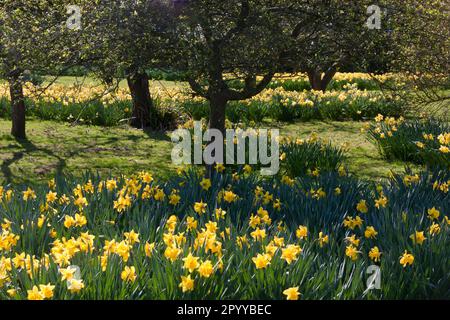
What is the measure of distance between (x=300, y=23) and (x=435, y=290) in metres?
4.14

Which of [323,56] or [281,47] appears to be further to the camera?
[323,56]

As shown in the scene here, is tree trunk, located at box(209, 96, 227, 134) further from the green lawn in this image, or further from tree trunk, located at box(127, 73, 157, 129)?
tree trunk, located at box(127, 73, 157, 129)

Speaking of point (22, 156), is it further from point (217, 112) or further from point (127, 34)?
point (127, 34)

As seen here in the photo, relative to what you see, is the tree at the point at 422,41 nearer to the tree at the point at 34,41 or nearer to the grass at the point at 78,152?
the tree at the point at 34,41

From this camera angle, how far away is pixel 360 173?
29.9ft

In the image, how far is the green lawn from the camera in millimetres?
9152

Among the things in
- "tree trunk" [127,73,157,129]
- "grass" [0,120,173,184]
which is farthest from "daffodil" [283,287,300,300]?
"tree trunk" [127,73,157,129]

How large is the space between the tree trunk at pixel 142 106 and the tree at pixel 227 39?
5.22 m

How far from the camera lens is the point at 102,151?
10.6m

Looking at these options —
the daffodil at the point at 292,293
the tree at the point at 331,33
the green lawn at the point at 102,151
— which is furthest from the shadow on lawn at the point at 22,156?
the daffodil at the point at 292,293

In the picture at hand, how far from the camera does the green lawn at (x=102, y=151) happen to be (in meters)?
9.15

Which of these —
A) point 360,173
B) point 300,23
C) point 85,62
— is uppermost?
point 300,23
